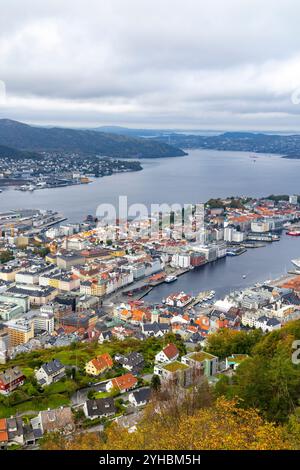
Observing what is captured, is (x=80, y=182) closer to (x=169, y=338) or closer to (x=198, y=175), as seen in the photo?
(x=198, y=175)

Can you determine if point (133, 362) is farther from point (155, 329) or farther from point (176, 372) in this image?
point (155, 329)

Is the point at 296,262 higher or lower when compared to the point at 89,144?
lower

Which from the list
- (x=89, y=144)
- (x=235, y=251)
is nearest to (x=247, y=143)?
(x=89, y=144)

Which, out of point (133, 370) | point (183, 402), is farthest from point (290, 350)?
point (133, 370)

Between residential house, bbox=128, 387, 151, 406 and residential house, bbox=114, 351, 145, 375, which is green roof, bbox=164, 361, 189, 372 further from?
residential house, bbox=114, 351, 145, 375

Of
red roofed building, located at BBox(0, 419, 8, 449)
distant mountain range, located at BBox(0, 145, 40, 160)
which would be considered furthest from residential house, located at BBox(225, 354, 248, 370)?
distant mountain range, located at BBox(0, 145, 40, 160)

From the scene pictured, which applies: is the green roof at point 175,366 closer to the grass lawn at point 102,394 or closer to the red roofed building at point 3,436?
the grass lawn at point 102,394
